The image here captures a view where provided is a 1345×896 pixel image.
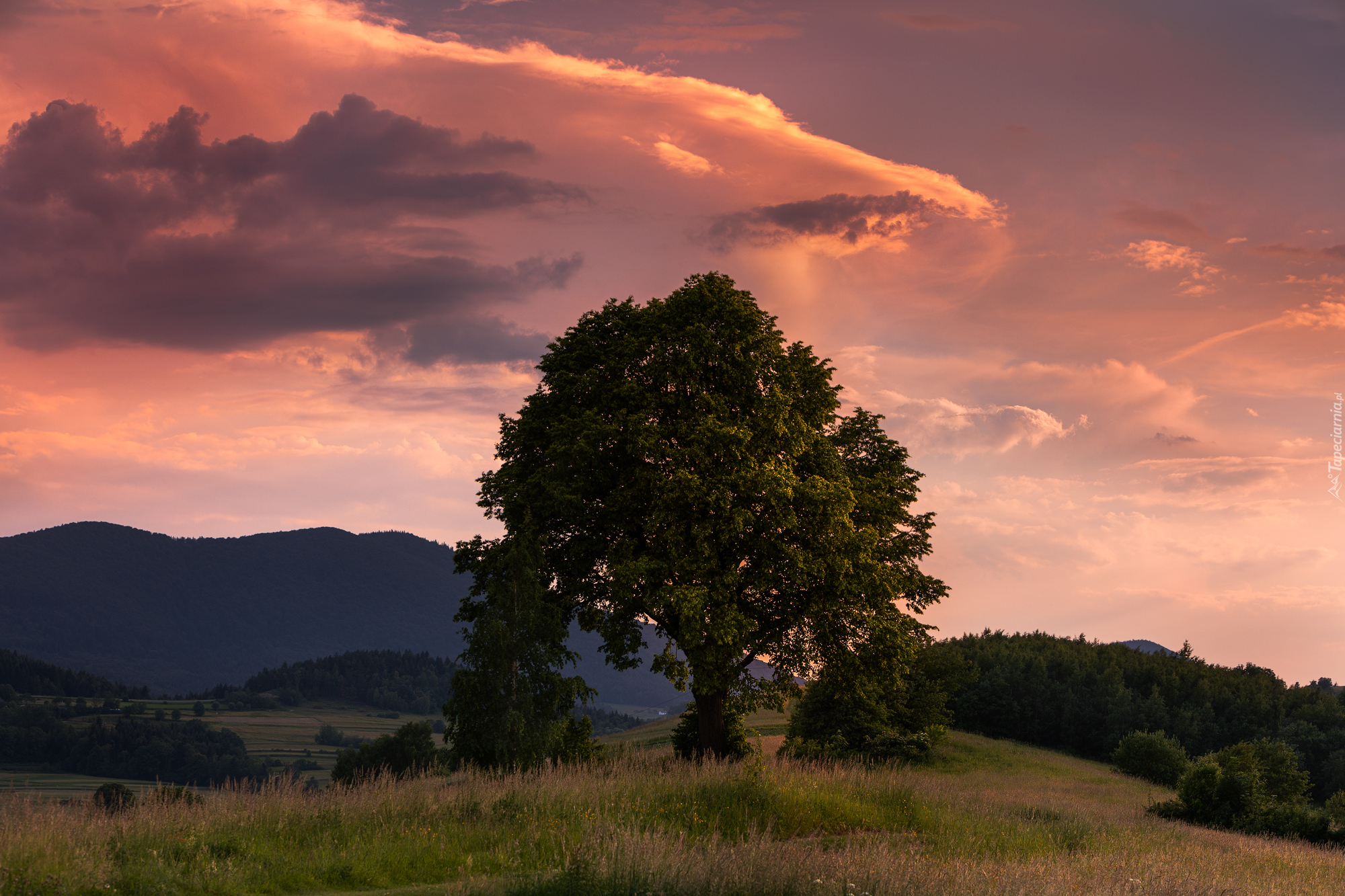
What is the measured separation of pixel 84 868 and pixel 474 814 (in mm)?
6760

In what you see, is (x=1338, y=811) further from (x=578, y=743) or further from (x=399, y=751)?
(x=399, y=751)

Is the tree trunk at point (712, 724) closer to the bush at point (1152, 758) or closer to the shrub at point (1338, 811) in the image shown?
the shrub at point (1338, 811)

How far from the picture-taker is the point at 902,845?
17.6 metres

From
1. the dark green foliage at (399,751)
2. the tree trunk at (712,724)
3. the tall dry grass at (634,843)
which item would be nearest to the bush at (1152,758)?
the tall dry grass at (634,843)

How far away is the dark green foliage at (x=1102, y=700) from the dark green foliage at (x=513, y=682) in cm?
6611

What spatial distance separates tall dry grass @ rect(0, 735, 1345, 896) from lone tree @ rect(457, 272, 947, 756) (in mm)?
5449

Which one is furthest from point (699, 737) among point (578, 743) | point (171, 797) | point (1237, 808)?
point (1237, 808)

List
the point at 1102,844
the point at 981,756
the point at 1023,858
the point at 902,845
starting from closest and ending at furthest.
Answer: the point at 902,845 < the point at 1023,858 < the point at 1102,844 < the point at 981,756

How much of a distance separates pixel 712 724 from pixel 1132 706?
256ft

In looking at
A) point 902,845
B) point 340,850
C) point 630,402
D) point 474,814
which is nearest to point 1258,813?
point 902,845

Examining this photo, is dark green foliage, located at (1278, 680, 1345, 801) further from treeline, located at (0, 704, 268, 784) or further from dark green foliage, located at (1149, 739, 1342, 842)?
treeline, located at (0, 704, 268, 784)

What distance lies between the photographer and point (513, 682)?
1101 inches

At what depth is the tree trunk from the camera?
31781 mm

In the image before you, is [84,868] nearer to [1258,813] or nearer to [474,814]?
[474,814]
